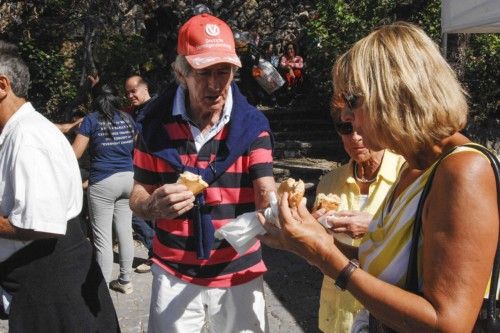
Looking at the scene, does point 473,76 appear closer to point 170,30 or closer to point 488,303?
point 170,30

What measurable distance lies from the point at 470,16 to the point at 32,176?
15.1 feet

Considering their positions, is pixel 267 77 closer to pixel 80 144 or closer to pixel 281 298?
pixel 80 144

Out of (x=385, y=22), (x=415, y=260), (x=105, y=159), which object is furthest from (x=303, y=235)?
(x=385, y=22)

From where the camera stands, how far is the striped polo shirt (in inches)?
100

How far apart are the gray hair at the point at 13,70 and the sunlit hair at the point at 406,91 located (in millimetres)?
1577

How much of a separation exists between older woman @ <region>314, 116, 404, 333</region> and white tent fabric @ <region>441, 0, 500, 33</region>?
276 cm

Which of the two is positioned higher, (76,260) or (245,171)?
(245,171)

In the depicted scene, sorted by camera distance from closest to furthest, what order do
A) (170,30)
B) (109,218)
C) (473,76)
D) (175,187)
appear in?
(175,187)
(109,218)
(170,30)
(473,76)

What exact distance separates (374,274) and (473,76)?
919 centimetres

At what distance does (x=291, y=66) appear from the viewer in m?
13.3

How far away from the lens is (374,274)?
1704 mm

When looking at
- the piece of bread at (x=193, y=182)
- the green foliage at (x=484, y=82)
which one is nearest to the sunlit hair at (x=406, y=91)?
the piece of bread at (x=193, y=182)

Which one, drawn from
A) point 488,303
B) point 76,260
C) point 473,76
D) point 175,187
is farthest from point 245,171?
point 473,76

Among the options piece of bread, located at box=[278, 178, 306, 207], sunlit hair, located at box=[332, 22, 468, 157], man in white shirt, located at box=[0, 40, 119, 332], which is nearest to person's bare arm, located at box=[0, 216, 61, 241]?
man in white shirt, located at box=[0, 40, 119, 332]
